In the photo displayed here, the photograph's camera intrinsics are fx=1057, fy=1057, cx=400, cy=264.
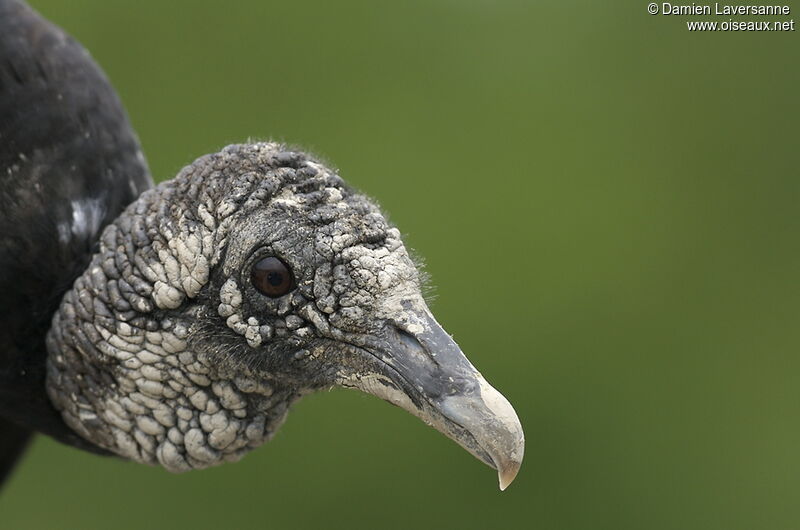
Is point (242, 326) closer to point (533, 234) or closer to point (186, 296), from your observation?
point (186, 296)

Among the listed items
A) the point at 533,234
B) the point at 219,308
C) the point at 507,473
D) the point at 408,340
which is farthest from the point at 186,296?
the point at 533,234

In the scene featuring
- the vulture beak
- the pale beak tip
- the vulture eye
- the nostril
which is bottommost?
the pale beak tip

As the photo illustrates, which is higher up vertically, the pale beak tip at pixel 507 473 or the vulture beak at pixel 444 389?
the vulture beak at pixel 444 389

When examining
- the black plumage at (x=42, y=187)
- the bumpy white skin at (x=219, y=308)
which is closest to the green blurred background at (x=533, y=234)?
the black plumage at (x=42, y=187)

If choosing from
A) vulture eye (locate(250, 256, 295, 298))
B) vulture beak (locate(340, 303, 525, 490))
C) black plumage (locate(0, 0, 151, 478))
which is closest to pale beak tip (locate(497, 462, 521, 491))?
vulture beak (locate(340, 303, 525, 490))

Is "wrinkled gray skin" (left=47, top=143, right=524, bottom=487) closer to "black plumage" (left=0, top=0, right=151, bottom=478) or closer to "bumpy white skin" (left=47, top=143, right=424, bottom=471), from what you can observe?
"bumpy white skin" (left=47, top=143, right=424, bottom=471)

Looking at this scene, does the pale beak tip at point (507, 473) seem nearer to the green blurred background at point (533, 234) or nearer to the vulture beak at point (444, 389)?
the vulture beak at point (444, 389)

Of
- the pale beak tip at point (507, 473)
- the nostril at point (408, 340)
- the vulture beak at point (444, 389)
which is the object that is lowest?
the pale beak tip at point (507, 473)
